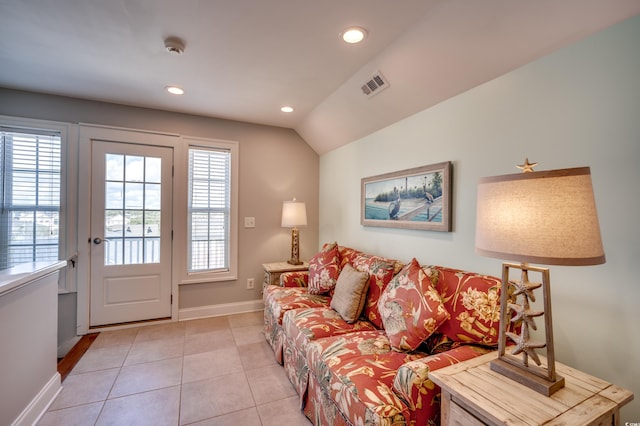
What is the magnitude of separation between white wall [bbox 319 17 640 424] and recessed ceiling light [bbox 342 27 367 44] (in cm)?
79

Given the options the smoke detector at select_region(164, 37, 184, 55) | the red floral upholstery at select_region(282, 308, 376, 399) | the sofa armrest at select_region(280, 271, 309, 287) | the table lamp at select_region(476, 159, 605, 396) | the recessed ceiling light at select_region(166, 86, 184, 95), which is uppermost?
the recessed ceiling light at select_region(166, 86, 184, 95)

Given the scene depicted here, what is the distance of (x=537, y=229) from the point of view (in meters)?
0.99

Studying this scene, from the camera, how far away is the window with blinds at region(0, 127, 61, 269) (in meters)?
2.75

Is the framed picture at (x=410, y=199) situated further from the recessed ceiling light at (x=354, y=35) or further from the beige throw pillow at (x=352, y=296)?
the recessed ceiling light at (x=354, y=35)

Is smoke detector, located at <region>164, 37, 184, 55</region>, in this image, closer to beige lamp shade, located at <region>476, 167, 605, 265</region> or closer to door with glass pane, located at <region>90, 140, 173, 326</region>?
door with glass pane, located at <region>90, 140, 173, 326</region>

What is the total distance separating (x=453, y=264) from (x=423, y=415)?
1091 mm

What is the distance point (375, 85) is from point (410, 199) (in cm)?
100

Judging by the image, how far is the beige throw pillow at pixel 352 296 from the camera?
2143 millimetres

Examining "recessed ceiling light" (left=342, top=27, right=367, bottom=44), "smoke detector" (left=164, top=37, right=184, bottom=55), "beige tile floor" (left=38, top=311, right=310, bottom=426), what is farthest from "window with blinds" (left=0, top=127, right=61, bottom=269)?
"recessed ceiling light" (left=342, top=27, right=367, bottom=44)

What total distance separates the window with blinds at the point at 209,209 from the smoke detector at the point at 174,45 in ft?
5.04

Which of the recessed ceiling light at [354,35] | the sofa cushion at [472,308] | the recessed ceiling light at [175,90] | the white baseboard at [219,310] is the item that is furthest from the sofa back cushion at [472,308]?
the recessed ceiling light at [175,90]

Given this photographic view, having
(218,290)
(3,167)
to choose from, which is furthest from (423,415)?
(3,167)

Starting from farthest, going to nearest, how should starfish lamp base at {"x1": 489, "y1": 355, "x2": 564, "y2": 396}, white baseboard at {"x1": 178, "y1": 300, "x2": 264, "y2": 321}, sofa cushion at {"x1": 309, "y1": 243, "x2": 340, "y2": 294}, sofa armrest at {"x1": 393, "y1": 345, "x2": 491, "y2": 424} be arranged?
white baseboard at {"x1": 178, "y1": 300, "x2": 264, "y2": 321}, sofa cushion at {"x1": 309, "y1": 243, "x2": 340, "y2": 294}, sofa armrest at {"x1": 393, "y1": 345, "x2": 491, "y2": 424}, starfish lamp base at {"x1": 489, "y1": 355, "x2": 564, "y2": 396}

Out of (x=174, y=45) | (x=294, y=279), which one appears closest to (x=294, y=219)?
(x=294, y=279)
